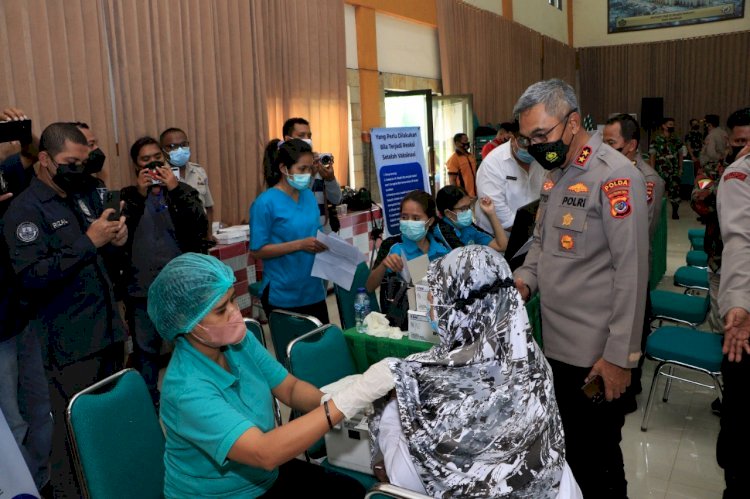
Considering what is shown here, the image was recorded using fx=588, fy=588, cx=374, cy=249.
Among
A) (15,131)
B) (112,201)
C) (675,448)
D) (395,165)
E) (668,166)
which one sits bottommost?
(675,448)

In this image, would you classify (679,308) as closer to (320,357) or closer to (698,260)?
(698,260)

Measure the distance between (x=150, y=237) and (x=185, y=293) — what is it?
1870mm

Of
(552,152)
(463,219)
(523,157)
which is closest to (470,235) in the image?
(463,219)

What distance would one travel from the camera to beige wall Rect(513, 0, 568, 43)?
13391 mm

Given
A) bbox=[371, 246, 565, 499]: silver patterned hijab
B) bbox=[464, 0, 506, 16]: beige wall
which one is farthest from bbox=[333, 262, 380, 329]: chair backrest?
bbox=[464, 0, 506, 16]: beige wall

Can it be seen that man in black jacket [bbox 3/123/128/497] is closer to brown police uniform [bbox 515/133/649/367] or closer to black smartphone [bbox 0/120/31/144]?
black smartphone [bbox 0/120/31/144]

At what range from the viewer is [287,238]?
3297 millimetres

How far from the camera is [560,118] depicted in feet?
6.85

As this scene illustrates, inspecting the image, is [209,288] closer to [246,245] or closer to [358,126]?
[246,245]

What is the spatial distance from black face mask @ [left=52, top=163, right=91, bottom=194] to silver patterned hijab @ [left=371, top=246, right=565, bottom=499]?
1845 millimetres

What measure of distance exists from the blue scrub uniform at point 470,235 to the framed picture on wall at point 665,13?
1447cm

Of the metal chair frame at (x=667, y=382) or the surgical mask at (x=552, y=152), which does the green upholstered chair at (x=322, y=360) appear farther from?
the metal chair frame at (x=667, y=382)

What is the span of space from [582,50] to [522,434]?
17.0 m

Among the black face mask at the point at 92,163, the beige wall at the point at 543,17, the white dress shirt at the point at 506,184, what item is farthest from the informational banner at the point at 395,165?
the beige wall at the point at 543,17
